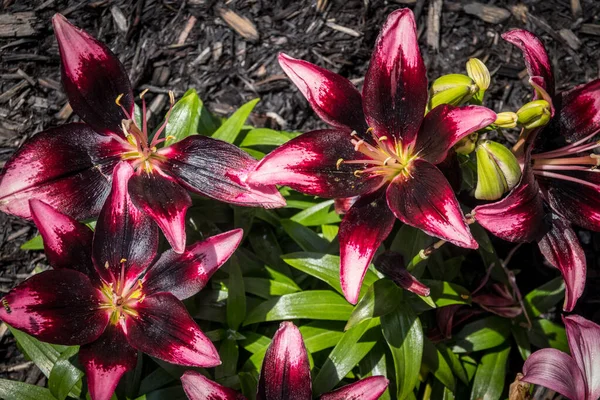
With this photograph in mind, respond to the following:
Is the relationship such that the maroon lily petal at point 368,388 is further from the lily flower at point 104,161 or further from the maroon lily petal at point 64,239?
the maroon lily petal at point 64,239

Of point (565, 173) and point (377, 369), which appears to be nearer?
point (565, 173)

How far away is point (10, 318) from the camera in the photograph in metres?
1.89

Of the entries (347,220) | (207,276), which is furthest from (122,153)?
(347,220)

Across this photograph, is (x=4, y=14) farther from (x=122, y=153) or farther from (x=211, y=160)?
(x=211, y=160)

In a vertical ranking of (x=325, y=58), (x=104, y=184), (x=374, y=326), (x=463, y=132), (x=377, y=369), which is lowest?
(x=377, y=369)

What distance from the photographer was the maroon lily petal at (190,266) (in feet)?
6.69

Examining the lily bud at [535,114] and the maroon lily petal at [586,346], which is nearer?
the lily bud at [535,114]

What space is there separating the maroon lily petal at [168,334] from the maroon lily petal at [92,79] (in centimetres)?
58

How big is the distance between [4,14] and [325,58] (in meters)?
1.55

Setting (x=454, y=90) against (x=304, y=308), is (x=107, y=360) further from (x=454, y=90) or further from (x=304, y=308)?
(x=454, y=90)

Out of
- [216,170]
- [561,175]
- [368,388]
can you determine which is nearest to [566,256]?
[561,175]

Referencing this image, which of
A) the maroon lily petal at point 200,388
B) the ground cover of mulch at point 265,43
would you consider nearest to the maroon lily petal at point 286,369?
the maroon lily petal at point 200,388

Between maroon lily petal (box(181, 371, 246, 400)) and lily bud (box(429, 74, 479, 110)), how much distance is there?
3.43ft

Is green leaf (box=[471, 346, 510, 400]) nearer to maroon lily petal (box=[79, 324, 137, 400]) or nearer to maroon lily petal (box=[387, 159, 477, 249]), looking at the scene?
maroon lily petal (box=[387, 159, 477, 249])
